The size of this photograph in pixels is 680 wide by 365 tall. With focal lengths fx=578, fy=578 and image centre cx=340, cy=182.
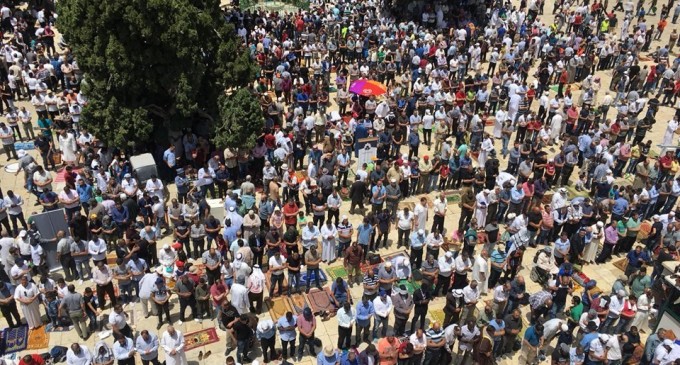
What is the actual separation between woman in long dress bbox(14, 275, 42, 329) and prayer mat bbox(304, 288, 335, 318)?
19.0 ft

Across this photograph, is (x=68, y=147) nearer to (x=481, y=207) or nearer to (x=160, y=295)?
(x=160, y=295)

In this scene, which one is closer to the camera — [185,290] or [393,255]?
[185,290]

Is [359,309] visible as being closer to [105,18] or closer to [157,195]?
[157,195]

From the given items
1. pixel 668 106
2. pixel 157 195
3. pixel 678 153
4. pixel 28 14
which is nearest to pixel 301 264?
pixel 157 195

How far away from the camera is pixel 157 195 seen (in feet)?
51.1

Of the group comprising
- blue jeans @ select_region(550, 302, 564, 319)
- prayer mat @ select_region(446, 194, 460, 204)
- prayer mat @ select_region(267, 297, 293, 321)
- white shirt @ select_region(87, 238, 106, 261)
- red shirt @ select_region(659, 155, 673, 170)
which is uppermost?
white shirt @ select_region(87, 238, 106, 261)

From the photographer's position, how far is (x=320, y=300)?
44.3ft

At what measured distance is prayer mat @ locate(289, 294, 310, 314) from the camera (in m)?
13.2

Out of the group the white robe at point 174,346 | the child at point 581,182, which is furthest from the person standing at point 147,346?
the child at point 581,182

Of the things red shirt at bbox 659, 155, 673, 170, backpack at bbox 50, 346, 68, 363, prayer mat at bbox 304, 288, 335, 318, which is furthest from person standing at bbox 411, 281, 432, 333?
red shirt at bbox 659, 155, 673, 170

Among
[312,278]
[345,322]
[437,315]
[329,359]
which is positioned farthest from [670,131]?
[329,359]

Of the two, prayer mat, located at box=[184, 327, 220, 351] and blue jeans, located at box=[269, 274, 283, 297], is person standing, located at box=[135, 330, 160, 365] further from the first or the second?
blue jeans, located at box=[269, 274, 283, 297]

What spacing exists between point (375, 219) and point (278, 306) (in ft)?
10.8

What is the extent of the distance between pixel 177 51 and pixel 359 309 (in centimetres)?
951
